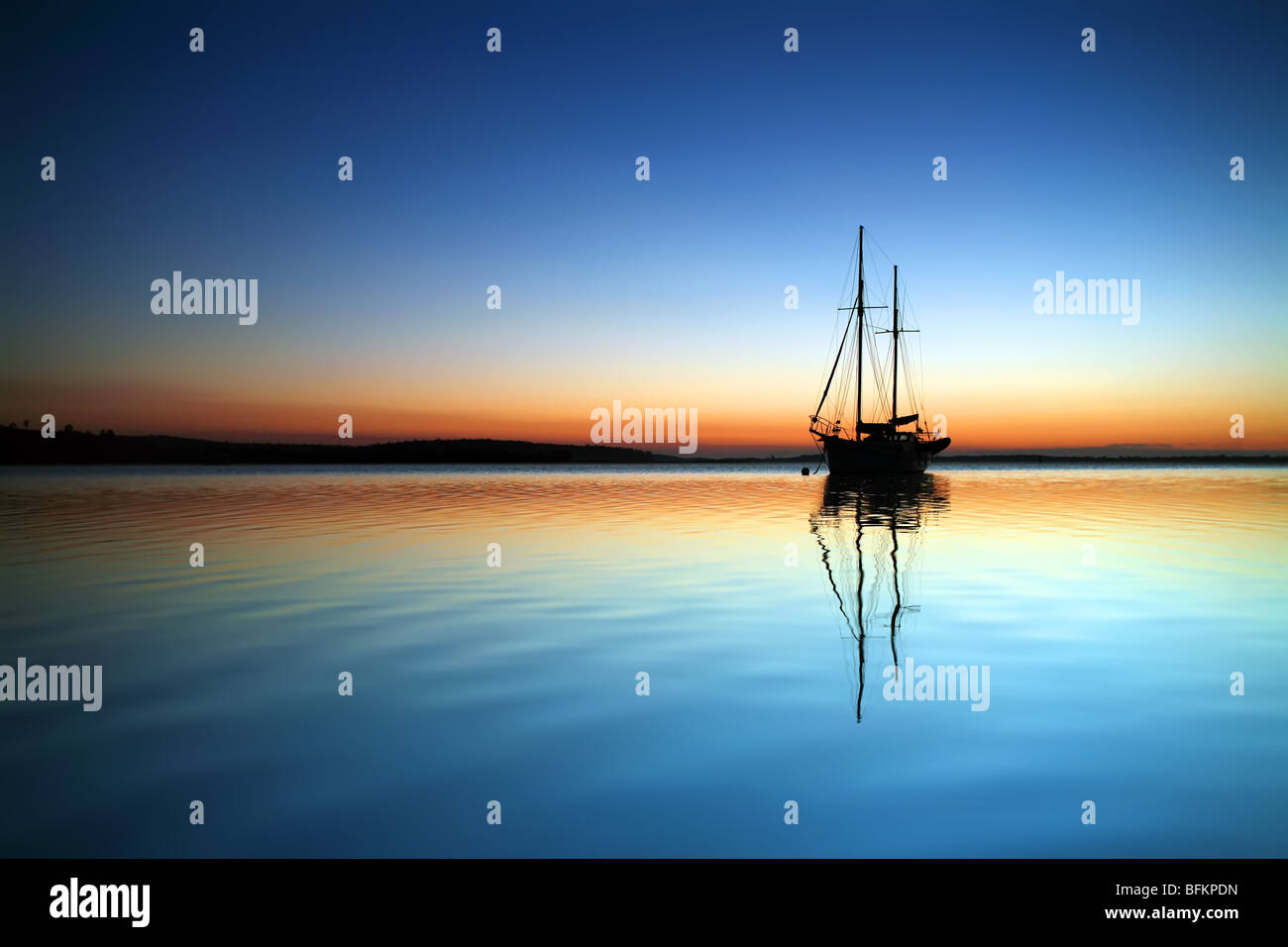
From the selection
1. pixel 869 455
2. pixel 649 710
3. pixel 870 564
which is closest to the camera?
pixel 649 710

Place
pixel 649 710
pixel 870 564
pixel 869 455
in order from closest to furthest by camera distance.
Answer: pixel 649 710, pixel 870 564, pixel 869 455

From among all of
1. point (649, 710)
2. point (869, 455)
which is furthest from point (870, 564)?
point (869, 455)

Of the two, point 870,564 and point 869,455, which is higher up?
Answer: point 869,455

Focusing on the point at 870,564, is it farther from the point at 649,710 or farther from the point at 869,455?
the point at 869,455

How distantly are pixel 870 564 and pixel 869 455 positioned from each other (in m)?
71.8

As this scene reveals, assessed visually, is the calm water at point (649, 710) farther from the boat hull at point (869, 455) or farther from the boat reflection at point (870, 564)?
the boat hull at point (869, 455)

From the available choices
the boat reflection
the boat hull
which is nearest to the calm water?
the boat reflection

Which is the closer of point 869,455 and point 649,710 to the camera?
point 649,710

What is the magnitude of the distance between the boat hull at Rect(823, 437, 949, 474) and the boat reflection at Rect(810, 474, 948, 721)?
45.2 metres

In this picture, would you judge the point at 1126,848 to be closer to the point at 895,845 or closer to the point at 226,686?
the point at 895,845

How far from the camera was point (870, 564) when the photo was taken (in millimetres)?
19906

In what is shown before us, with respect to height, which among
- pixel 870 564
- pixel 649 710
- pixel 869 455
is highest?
pixel 869 455
